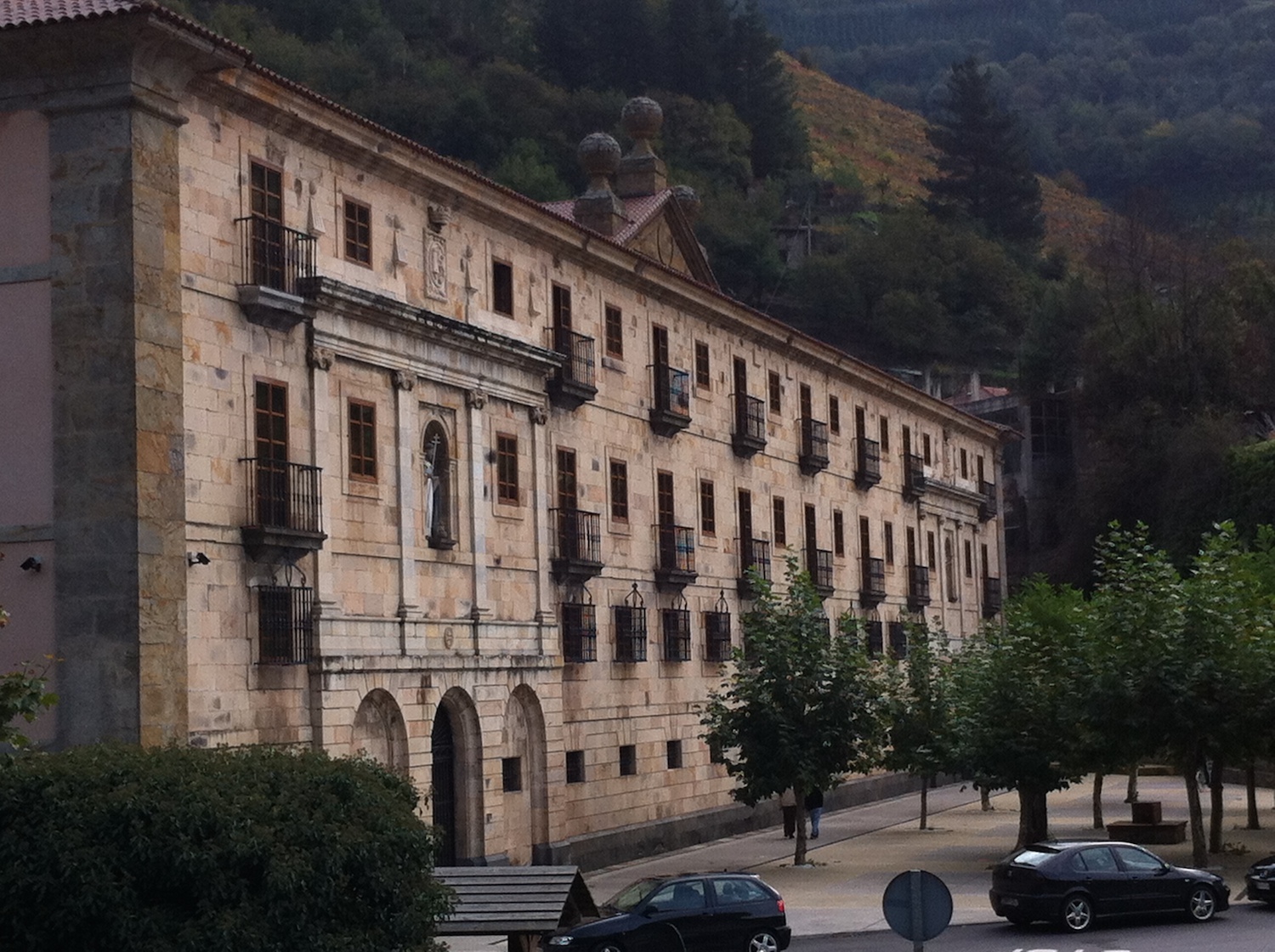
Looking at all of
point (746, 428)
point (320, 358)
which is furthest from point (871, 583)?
point (320, 358)

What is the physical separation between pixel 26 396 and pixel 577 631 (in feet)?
49.9

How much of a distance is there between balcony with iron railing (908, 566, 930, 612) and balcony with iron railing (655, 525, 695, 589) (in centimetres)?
1916

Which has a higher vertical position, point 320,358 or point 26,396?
point 320,358

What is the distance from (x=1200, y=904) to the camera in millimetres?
28906

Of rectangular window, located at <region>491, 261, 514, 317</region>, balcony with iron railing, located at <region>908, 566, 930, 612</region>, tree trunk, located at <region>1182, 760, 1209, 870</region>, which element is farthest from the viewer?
balcony with iron railing, located at <region>908, 566, 930, 612</region>

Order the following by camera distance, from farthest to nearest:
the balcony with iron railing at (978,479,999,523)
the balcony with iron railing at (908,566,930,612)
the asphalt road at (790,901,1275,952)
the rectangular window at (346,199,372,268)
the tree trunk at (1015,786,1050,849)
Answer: the balcony with iron railing at (978,479,999,523) → the balcony with iron railing at (908,566,930,612) → the tree trunk at (1015,786,1050,849) → the rectangular window at (346,199,372,268) → the asphalt road at (790,901,1275,952)

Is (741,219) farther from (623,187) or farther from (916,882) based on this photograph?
(916,882)

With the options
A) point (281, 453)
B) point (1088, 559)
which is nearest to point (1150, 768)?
point (1088, 559)

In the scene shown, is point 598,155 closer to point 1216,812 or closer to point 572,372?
point 572,372

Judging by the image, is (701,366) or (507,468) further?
(701,366)

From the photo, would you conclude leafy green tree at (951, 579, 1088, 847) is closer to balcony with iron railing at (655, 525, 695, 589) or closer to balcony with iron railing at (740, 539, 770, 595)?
balcony with iron railing at (655, 525, 695, 589)

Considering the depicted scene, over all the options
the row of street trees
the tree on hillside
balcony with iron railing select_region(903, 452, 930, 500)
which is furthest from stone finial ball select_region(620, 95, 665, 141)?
the tree on hillside

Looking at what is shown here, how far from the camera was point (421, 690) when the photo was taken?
105 feet

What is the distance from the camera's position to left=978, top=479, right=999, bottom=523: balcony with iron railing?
241 ft
